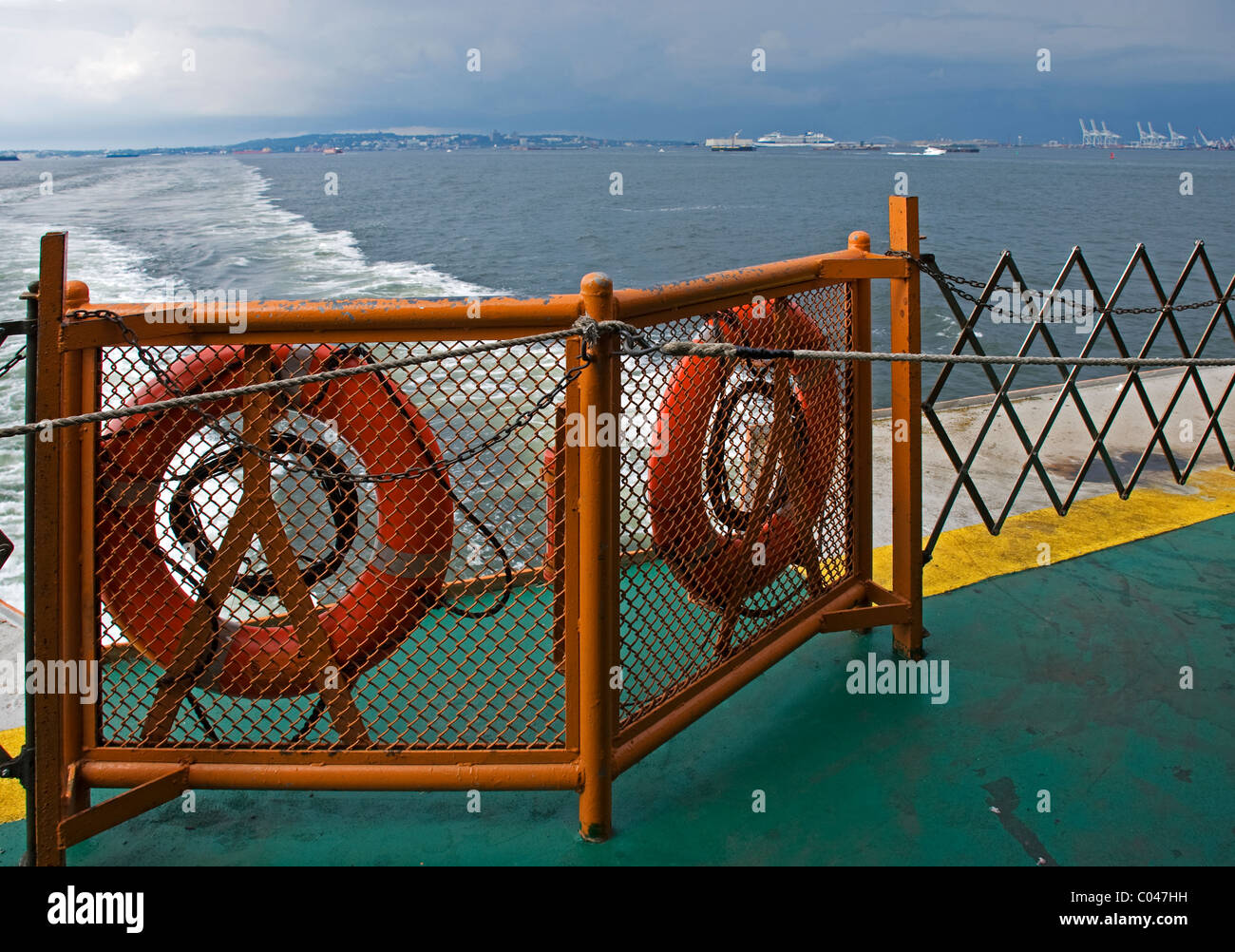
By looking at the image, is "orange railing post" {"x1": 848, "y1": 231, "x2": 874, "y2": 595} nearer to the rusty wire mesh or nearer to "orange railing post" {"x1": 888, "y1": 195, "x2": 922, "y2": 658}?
"orange railing post" {"x1": 888, "y1": 195, "x2": 922, "y2": 658}

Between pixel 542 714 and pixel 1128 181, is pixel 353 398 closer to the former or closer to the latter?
pixel 542 714

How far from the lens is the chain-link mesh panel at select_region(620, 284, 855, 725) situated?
3184 millimetres

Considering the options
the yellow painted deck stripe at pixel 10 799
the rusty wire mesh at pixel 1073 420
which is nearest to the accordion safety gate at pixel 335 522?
the yellow painted deck stripe at pixel 10 799

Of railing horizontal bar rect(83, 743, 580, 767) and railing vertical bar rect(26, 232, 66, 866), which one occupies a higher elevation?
railing vertical bar rect(26, 232, 66, 866)

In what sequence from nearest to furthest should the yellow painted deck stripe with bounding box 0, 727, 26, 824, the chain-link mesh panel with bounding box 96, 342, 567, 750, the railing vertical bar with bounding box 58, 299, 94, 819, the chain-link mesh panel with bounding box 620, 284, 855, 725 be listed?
the railing vertical bar with bounding box 58, 299, 94, 819, the chain-link mesh panel with bounding box 96, 342, 567, 750, the yellow painted deck stripe with bounding box 0, 727, 26, 824, the chain-link mesh panel with bounding box 620, 284, 855, 725

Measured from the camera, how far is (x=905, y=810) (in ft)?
9.96

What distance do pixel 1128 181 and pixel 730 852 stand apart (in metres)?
103

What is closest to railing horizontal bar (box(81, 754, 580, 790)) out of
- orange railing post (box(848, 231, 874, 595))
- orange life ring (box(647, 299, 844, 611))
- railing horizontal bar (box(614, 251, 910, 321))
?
orange life ring (box(647, 299, 844, 611))

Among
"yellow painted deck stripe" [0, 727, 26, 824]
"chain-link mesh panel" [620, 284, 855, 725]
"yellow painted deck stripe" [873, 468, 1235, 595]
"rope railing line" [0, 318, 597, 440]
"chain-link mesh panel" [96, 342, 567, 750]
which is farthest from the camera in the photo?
"yellow painted deck stripe" [873, 468, 1235, 595]

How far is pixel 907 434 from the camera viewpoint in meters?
3.76

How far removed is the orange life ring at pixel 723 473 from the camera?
3.19 m

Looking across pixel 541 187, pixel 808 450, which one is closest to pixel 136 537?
pixel 808 450

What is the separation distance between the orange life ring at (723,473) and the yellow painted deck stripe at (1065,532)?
1077 millimetres

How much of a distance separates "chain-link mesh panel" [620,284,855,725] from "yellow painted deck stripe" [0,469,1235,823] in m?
1.02
